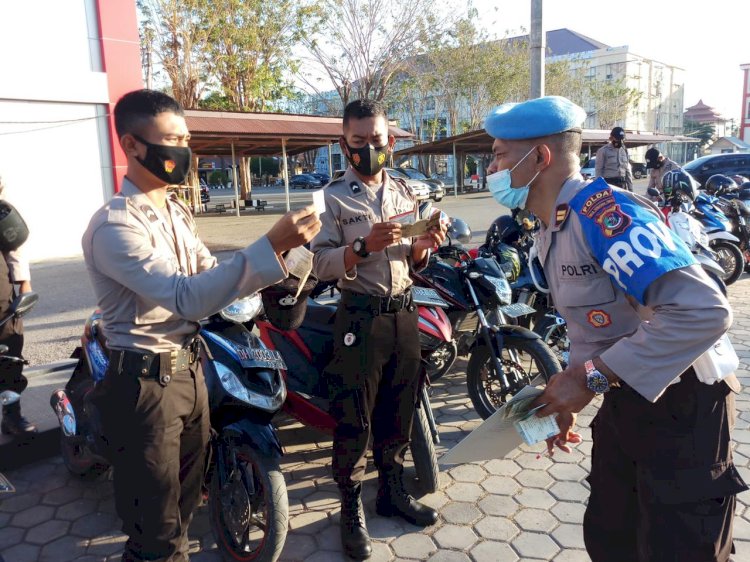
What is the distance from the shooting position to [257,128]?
18.0 m

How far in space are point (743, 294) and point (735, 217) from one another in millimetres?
1338

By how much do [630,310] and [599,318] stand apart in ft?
0.29

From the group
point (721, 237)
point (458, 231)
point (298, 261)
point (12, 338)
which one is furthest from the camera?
point (721, 237)

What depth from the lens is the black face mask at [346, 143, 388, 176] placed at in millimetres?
2793

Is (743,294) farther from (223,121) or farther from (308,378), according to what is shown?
(223,121)

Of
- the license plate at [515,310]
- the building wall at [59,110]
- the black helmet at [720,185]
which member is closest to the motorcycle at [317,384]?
the license plate at [515,310]

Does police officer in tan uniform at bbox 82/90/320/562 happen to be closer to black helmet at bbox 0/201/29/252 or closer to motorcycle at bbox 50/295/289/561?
motorcycle at bbox 50/295/289/561

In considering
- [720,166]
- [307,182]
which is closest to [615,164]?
[720,166]

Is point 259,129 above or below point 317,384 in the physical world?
above

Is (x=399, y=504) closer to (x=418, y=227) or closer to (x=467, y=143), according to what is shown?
(x=418, y=227)

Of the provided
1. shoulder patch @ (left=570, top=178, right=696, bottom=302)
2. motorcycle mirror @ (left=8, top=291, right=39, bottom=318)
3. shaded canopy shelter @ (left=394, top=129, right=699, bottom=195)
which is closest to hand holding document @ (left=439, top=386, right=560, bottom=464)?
shoulder patch @ (left=570, top=178, right=696, bottom=302)

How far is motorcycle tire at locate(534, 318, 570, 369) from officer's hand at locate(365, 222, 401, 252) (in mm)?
2537

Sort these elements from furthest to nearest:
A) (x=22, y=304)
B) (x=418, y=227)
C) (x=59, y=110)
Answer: (x=59, y=110), (x=22, y=304), (x=418, y=227)

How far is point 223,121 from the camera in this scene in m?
17.7
